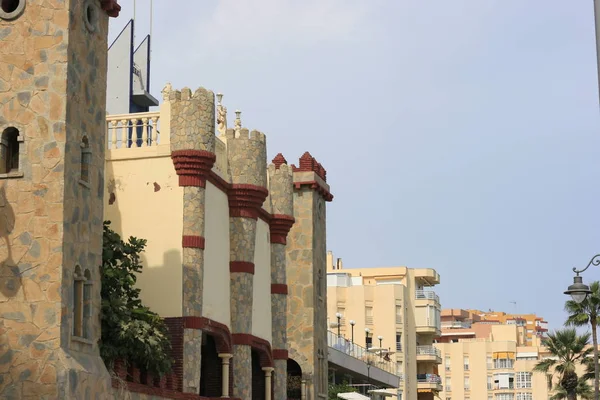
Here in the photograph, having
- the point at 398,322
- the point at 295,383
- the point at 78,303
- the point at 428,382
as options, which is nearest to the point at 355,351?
the point at 295,383

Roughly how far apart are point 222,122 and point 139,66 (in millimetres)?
13763

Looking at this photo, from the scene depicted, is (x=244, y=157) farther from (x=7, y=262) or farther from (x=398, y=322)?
(x=398, y=322)

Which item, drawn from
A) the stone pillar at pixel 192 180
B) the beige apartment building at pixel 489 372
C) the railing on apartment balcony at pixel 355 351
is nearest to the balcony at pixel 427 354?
the railing on apartment balcony at pixel 355 351

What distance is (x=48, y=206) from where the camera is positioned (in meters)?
24.6

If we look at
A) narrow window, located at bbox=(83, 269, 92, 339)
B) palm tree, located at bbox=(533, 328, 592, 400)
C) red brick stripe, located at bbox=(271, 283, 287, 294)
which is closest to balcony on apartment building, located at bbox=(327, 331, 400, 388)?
palm tree, located at bbox=(533, 328, 592, 400)

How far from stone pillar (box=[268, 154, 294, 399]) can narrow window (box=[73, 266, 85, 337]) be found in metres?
14.7

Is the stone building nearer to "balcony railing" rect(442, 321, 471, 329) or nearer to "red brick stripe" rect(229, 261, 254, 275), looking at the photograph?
"red brick stripe" rect(229, 261, 254, 275)

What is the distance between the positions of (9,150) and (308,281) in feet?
65.0

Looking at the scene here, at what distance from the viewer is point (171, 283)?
32.4 m

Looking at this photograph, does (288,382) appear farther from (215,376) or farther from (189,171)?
(189,171)

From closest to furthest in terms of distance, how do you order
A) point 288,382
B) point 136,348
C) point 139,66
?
1. point 136,348
2. point 288,382
3. point 139,66

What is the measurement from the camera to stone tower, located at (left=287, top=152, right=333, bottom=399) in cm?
4325

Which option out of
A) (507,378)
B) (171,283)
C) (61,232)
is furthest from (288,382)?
(507,378)

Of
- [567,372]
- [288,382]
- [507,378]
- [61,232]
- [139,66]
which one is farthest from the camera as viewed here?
[507,378]
